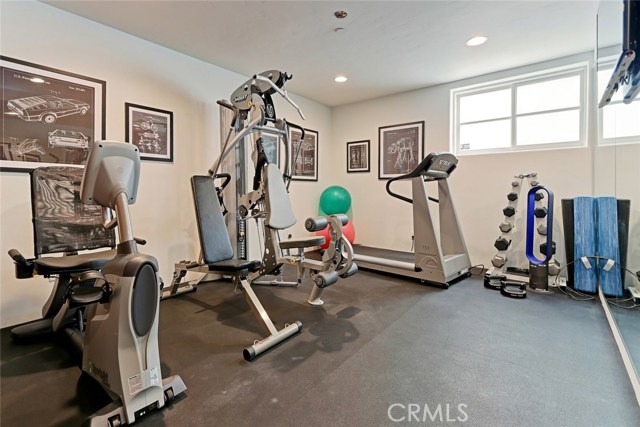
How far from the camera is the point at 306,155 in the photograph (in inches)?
209

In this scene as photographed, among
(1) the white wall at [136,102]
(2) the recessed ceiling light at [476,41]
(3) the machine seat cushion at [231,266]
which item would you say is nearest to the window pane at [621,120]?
(2) the recessed ceiling light at [476,41]

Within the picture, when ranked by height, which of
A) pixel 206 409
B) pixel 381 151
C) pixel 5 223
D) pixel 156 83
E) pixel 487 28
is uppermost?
pixel 487 28

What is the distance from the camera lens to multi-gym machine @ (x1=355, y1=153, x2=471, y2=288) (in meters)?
3.44

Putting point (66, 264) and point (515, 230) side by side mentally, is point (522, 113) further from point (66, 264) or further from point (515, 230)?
point (66, 264)

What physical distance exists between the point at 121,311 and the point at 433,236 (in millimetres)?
3048

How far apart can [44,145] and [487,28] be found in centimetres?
416

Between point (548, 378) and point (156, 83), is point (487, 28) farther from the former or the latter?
point (156, 83)

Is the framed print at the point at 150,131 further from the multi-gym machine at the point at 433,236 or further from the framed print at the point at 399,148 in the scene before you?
the framed print at the point at 399,148

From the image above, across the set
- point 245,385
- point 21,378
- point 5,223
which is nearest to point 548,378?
point 245,385

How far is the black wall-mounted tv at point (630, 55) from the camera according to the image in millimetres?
1463

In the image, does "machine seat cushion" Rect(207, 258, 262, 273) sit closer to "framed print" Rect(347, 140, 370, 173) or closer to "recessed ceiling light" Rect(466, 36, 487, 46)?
"recessed ceiling light" Rect(466, 36, 487, 46)

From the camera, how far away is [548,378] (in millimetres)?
1723

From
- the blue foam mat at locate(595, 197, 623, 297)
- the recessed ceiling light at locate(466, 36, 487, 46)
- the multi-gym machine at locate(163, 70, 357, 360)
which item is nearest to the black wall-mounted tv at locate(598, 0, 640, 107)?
the blue foam mat at locate(595, 197, 623, 297)

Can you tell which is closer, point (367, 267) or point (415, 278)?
point (415, 278)
